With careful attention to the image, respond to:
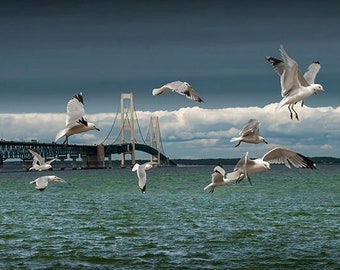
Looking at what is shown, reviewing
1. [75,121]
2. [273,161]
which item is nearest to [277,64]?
[273,161]

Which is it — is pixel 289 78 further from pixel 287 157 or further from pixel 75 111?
pixel 75 111

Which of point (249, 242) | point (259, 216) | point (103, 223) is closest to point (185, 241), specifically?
point (249, 242)

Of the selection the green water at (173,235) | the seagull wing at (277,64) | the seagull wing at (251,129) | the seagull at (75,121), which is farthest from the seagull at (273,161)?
the green water at (173,235)

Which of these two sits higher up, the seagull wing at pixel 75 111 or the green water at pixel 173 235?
the seagull wing at pixel 75 111

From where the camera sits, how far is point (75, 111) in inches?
695

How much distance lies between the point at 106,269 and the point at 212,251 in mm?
3896

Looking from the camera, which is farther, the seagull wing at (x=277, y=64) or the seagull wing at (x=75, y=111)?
the seagull wing at (x=75, y=111)

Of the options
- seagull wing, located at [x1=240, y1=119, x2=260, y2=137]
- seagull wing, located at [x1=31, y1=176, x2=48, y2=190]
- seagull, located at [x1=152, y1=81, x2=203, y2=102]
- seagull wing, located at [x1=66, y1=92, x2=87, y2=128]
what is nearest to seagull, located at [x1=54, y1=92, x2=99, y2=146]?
seagull wing, located at [x1=66, y1=92, x2=87, y2=128]

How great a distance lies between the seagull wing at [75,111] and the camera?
1719 cm

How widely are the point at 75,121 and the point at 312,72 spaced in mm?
4711

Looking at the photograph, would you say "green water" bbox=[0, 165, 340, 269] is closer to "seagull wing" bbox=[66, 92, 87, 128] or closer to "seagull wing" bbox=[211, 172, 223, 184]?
"seagull wing" bbox=[211, 172, 223, 184]

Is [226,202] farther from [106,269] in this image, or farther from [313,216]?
[106,269]

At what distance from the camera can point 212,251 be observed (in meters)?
23.1

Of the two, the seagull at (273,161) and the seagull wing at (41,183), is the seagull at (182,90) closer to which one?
the seagull at (273,161)
